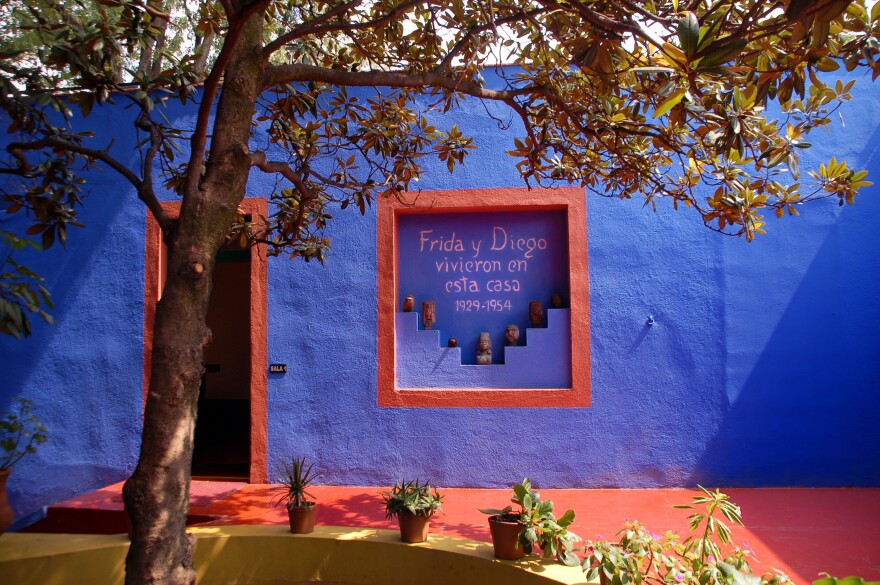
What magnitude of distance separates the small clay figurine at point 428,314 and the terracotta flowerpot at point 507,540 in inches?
127

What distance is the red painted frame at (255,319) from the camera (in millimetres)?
6199

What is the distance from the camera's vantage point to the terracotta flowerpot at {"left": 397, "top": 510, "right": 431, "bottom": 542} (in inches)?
142

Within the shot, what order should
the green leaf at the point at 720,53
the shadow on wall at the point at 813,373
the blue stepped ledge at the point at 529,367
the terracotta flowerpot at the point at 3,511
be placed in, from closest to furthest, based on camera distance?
the green leaf at the point at 720,53 → the terracotta flowerpot at the point at 3,511 → the shadow on wall at the point at 813,373 → the blue stepped ledge at the point at 529,367

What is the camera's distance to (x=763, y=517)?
199 inches

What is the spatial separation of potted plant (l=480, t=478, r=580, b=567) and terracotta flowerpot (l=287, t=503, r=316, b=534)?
115cm

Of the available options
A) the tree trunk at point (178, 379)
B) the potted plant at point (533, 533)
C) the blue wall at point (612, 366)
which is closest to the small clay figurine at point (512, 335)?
the blue wall at point (612, 366)

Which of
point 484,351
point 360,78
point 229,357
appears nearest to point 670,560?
point 360,78

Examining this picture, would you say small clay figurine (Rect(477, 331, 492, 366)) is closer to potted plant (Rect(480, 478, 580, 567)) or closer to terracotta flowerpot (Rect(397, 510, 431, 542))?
terracotta flowerpot (Rect(397, 510, 431, 542))

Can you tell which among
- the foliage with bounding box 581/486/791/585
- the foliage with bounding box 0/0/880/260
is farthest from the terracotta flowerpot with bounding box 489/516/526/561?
the foliage with bounding box 0/0/880/260

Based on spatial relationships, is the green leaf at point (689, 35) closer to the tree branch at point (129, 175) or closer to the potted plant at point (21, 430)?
the tree branch at point (129, 175)

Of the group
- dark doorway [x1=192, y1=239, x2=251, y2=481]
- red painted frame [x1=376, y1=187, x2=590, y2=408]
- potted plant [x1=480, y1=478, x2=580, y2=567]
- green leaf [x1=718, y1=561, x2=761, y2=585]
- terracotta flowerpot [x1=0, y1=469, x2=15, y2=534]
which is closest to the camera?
green leaf [x1=718, y1=561, x2=761, y2=585]

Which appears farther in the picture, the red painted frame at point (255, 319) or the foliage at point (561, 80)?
the red painted frame at point (255, 319)

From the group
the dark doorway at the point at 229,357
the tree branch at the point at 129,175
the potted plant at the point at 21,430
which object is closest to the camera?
the tree branch at the point at 129,175

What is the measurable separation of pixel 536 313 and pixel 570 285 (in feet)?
1.43
